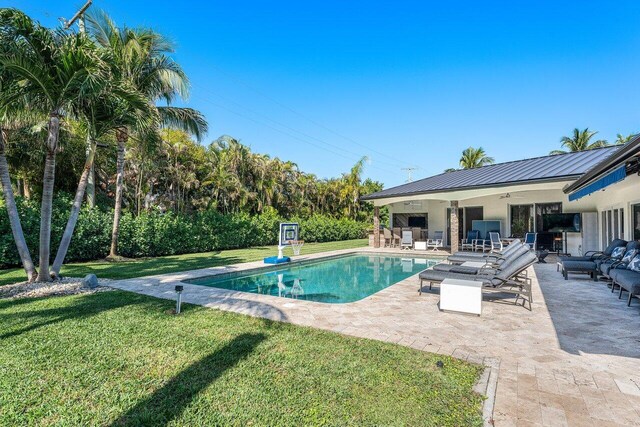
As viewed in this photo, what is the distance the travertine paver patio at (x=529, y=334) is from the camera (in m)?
3.21

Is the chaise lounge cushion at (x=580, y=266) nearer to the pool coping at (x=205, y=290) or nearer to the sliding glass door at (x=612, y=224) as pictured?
the sliding glass door at (x=612, y=224)

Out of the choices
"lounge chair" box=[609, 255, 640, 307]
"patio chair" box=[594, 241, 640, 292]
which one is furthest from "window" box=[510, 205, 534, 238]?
"lounge chair" box=[609, 255, 640, 307]

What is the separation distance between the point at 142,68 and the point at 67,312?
11.4 metres

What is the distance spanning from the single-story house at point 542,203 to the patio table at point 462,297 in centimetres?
455

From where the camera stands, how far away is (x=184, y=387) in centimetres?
346

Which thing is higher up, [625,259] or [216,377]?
[625,259]

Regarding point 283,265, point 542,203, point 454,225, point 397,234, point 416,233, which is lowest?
point 283,265

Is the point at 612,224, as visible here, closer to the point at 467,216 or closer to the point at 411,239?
the point at 411,239

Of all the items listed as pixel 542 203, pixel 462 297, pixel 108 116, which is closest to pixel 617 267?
pixel 462 297

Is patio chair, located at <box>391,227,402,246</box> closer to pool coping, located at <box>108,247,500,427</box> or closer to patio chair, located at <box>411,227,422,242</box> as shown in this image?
patio chair, located at <box>411,227,422,242</box>

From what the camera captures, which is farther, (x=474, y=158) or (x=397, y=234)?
(x=474, y=158)

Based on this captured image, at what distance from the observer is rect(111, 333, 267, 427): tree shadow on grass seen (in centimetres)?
295

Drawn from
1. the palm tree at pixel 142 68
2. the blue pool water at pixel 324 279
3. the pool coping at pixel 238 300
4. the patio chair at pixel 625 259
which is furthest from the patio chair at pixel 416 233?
the palm tree at pixel 142 68

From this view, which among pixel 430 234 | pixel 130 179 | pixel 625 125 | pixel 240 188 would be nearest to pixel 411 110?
pixel 430 234
